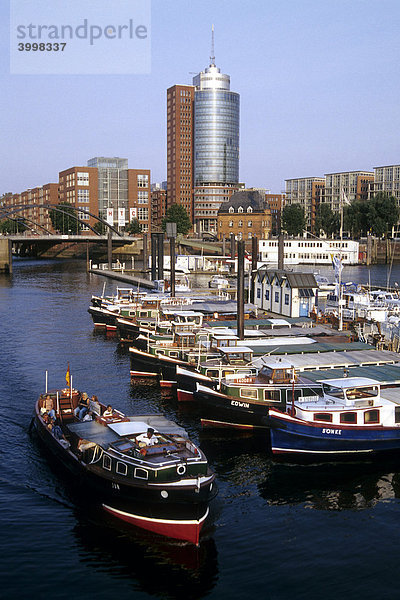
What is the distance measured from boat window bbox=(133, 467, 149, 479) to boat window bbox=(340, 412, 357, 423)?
13.3 m

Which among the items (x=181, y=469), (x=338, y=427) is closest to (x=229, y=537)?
(x=181, y=469)

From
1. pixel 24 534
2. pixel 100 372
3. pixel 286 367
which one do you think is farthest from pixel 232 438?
pixel 100 372

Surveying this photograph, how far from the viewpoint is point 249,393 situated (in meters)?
39.8

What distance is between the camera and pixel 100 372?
190 ft

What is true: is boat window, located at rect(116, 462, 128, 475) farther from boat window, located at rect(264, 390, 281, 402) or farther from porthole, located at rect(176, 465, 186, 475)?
boat window, located at rect(264, 390, 281, 402)

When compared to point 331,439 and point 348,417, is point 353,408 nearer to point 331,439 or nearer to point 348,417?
point 348,417

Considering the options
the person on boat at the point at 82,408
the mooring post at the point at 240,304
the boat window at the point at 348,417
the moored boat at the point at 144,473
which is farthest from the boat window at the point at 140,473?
the mooring post at the point at 240,304

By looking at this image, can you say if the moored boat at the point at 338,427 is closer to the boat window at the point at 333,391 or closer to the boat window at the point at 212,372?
the boat window at the point at 333,391

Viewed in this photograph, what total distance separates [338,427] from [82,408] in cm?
1467

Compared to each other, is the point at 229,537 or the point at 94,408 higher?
the point at 94,408

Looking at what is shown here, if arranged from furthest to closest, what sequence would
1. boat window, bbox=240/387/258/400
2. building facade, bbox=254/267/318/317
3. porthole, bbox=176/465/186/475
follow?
building facade, bbox=254/267/318/317 < boat window, bbox=240/387/258/400 < porthole, bbox=176/465/186/475

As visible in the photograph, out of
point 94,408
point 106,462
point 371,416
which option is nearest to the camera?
point 106,462

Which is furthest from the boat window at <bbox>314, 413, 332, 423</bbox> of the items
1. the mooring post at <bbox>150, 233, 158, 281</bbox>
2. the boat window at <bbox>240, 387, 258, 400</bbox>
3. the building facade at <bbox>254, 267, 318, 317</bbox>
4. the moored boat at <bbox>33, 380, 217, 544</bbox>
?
the mooring post at <bbox>150, 233, 158, 281</bbox>

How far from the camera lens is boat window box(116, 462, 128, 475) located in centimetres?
2744
